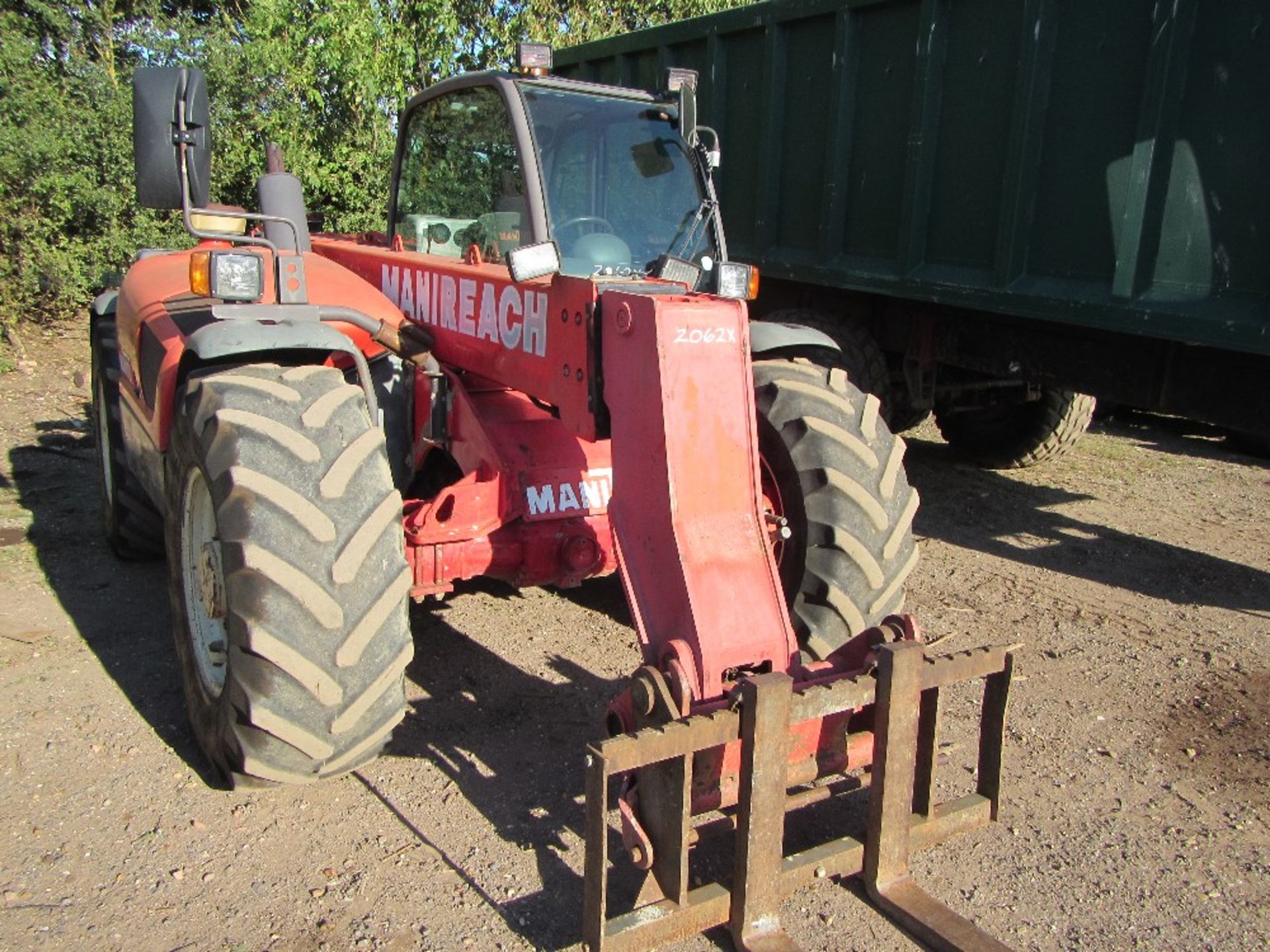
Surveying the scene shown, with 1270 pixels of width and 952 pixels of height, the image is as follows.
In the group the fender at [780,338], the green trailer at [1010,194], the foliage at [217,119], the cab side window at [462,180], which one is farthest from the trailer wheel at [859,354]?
the foliage at [217,119]

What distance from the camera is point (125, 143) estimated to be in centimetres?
1061

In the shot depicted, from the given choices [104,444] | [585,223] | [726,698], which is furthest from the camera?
[104,444]

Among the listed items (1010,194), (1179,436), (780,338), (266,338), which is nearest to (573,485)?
(780,338)

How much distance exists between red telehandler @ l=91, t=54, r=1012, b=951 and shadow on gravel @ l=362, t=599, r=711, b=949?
186 mm

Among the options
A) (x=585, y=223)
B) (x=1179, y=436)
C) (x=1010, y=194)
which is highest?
(x=1010, y=194)

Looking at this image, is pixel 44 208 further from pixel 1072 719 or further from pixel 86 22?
pixel 1072 719

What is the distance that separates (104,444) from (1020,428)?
588 cm

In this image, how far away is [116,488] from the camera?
16.8 feet

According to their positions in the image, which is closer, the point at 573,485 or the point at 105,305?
the point at 573,485

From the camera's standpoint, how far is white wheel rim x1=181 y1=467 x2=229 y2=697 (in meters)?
3.28

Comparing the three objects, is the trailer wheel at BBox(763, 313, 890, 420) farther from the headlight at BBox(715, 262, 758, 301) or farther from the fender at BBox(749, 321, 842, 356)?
the headlight at BBox(715, 262, 758, 301)

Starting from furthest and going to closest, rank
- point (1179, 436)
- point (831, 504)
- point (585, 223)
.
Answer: point (1179, 436) < point (585, 223) < point (831, 504)

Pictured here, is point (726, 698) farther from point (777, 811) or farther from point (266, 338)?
point (266, 338)

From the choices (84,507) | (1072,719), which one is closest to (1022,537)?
(1072,719)
